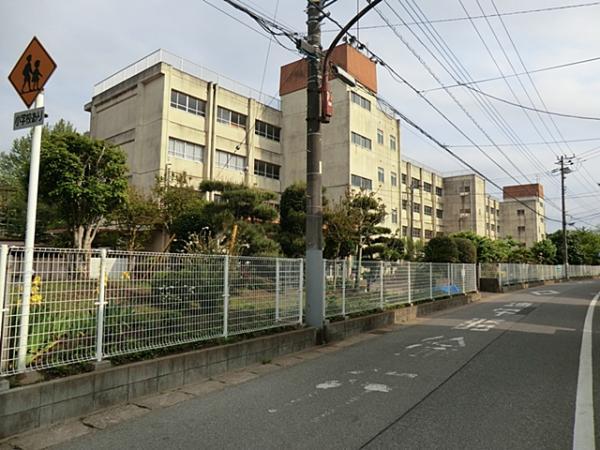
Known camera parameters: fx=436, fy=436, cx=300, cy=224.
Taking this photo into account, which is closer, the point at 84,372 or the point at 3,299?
the point at 3,299

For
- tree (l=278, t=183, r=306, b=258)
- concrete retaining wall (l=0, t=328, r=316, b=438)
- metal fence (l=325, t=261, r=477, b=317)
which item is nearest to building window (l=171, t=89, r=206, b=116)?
tree (l=278, t=183, r=306, b=258)

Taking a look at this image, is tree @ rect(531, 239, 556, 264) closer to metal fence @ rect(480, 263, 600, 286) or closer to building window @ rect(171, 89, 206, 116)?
metal fence @ rect(480, 263, 600, 286)

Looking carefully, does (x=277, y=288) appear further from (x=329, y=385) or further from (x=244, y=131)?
(x=244, y=131)

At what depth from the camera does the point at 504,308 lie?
15812 millimetres

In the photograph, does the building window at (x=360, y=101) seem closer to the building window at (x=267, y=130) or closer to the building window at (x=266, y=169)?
the building window at (x=267, y=130)

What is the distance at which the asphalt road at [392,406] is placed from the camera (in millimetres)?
3984

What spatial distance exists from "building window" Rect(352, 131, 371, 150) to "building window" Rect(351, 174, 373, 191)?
9.25ft

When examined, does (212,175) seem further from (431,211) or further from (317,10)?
(431,211)

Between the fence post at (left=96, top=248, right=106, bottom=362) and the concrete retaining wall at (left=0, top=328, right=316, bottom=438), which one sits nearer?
the concrete retaining wall at (left=0, top=328, right=316, bottom=438)

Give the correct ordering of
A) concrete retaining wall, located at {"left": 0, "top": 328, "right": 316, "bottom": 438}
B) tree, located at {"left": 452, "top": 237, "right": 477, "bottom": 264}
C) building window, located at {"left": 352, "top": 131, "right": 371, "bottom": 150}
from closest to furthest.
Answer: concrete retaining wall, located at {"left": 0, "top": 328, "right": 316, "bottom": 438}, tree, located at {"left": 452, "top": 237, "right": 477, "bottom": 264}, building window, located at {"left": 352, "top": 131, "right": 371, "bottom": 150}

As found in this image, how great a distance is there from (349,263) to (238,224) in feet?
22.2

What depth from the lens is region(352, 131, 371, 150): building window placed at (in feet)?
117

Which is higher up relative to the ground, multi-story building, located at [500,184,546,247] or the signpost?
multi-story building, located at [500,184,546,247]

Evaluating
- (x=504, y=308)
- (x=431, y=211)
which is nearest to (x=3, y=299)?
(x=504, y=308)
